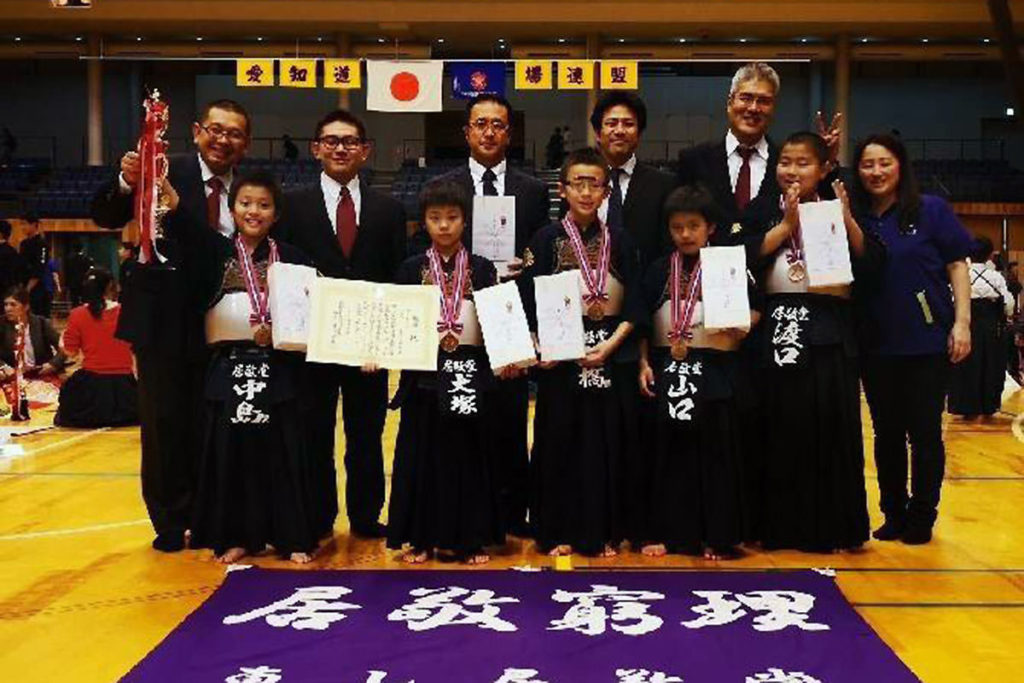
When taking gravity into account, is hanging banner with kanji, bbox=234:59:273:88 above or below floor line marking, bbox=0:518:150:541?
above

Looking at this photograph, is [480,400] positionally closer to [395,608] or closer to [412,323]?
[412,323]

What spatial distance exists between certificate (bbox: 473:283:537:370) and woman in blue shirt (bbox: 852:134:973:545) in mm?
1468

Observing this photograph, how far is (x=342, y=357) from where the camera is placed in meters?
3.87

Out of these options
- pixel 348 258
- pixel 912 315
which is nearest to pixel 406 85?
pixel 348 258

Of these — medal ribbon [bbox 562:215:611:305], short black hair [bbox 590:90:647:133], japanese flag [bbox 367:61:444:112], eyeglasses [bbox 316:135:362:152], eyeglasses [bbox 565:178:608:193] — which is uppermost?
japanese flag [bbox 367:61:444:112]

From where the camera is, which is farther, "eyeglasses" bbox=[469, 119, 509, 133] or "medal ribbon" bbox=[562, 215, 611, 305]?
"eyeglasses" bbox=[469, 119, 509, 133]

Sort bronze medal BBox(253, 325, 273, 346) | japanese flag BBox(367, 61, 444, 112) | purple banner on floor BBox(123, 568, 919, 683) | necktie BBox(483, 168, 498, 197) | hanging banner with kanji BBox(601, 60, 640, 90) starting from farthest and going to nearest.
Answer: hanging banner with kanji BBox(601, 60, 640, 90)
japanese flag BBox(367, 61, 444, 112)
necktie BBox(483, 168, 498, 197)
bronze medal BBox(253, 325, 273, 346)
purple banner on floor BBox(123, 568, 919, 683)

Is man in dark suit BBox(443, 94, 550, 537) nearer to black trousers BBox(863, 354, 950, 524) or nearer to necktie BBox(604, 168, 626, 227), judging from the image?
necktie BBox(604, 168, 626, 227)

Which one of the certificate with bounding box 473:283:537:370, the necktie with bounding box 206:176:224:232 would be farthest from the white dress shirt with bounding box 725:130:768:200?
the necktie with bounding box 206:176:224:232

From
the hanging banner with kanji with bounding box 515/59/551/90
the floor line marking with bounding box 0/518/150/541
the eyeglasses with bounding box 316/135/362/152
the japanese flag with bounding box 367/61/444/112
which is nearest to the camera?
the eyeglasses with bounding box 316/135/362/152

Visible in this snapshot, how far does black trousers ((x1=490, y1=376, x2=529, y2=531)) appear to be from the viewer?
4.26m

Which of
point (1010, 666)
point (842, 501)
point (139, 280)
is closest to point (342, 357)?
point (139, 280)

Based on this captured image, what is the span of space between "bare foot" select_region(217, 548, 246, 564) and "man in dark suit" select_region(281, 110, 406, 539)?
1.17ft

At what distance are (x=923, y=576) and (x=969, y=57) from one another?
1989 centimetres
